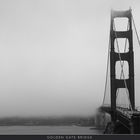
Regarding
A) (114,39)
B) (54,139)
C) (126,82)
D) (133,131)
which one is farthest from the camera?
(114,39)

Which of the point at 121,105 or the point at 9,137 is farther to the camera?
the point at 121,105

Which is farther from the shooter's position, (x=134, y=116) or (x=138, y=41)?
(x=138, y=41)

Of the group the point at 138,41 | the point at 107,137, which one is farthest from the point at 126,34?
the point at 107,137

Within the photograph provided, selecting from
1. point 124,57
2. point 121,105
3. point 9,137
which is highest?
point 124,57

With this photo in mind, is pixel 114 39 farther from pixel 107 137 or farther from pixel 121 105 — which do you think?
pixel 107 137

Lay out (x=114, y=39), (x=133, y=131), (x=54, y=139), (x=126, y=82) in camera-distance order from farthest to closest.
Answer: (x=114, y=39)
(x=126, y=82)
(x=133, y=131)
(x=54, y=139)

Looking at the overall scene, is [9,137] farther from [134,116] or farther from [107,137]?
[134,116]

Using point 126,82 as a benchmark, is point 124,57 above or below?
above

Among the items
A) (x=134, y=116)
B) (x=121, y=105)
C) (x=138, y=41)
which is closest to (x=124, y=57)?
(x=138, y=41)

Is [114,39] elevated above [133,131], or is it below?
above
